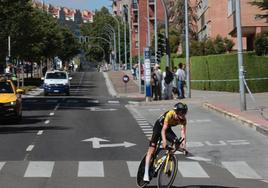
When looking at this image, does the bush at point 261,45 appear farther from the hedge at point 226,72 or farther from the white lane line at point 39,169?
the white lane line at point 39,169

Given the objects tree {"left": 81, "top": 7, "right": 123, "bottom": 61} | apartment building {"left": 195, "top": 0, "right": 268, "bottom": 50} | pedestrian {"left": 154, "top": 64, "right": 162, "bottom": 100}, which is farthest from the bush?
tree {"left": 81, "top": 7, "right": 123, "bottom": 61}

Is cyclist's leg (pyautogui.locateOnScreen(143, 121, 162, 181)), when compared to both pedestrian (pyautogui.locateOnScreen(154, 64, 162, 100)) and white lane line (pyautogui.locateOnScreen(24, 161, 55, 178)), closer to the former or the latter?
white lane line (pyautogui.locateOnScreen(24, 161, 55, 178))

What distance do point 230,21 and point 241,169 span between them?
133 feet

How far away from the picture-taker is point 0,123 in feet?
82.8

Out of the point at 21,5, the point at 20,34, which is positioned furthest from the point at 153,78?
the point at 20,34

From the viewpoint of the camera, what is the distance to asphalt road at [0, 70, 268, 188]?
12.2 meters

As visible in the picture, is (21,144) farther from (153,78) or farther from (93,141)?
(153,78)

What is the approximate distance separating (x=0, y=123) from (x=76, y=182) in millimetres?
13953

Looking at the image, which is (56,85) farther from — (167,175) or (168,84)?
(167,175)

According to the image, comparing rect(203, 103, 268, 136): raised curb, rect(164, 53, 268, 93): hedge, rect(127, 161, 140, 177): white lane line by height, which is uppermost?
rect(164, 53, 268, 93): hedge

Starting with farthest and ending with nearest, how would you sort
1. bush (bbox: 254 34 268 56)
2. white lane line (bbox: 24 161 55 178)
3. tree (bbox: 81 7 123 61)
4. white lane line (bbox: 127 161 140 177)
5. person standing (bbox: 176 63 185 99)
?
tree (bbox: 81 7 123 61) < bush (bbox: 254 34 268 56) < person standing (bbox: 176 63 185 99) < white lane line (bbox: 127 161 140 177) < white lane line (bbox: 24 161 55 178)

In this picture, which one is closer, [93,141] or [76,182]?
[76,182]

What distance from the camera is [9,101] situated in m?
24.3

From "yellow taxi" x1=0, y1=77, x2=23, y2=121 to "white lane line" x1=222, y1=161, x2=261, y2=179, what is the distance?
1114 cm
